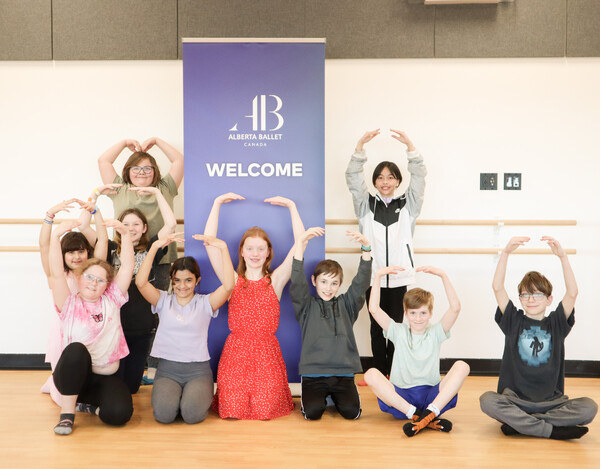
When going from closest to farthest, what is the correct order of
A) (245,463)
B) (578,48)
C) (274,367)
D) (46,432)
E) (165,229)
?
(245,463)
(46,432)
(274,367)
(165,229)
(578,48)

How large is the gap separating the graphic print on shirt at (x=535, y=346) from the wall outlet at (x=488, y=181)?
149 centimetres

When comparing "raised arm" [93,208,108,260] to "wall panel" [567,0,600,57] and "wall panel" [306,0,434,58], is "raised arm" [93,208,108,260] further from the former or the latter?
"wall panel" [567,0,600,57]

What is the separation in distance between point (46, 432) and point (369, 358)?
226cm

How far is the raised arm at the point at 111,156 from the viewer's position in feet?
13.4

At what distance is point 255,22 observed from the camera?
425cm

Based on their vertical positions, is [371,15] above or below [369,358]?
above

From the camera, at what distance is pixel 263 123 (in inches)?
138

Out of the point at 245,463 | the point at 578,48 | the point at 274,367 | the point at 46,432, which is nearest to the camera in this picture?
the point at 245,463

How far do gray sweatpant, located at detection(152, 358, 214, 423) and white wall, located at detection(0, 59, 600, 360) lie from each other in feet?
4.78

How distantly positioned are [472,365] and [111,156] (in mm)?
3023

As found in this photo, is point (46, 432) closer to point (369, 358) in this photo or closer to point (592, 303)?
point (369, 358)

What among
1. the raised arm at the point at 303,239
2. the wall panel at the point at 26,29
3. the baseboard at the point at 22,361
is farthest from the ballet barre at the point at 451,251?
the wall panel at the point at 26,29

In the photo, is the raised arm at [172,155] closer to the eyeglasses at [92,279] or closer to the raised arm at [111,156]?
the raised arm at [111,156]

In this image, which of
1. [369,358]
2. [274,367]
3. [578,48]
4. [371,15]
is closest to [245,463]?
[274,367]
